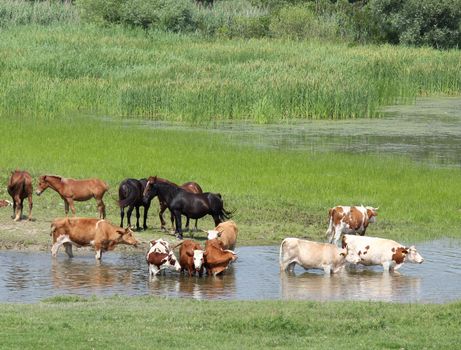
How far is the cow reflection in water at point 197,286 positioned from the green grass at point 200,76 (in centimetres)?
2180

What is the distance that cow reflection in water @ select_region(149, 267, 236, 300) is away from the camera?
18.3 m

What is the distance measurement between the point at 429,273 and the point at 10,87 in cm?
2548

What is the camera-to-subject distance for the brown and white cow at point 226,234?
68.3 ft

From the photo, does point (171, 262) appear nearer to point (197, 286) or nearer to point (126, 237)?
point (197, 286)

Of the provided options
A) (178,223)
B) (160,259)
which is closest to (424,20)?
(178,223)

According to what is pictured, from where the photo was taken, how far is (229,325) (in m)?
14.3

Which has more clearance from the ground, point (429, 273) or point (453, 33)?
point (453, 33)

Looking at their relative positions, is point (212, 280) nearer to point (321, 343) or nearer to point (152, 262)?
point (152, 262)

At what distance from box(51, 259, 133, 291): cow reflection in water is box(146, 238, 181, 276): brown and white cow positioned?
415mm

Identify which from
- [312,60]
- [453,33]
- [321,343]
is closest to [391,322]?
[321,343]

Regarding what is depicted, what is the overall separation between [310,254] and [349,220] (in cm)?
257

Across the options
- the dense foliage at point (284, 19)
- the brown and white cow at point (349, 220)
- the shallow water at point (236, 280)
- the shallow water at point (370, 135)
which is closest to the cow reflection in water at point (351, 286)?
the shallow water at point (236, 280)

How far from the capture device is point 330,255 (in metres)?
20.1

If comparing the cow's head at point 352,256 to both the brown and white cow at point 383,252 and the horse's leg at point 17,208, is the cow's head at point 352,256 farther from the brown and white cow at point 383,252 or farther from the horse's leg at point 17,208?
the horse's leg at point 17,208
